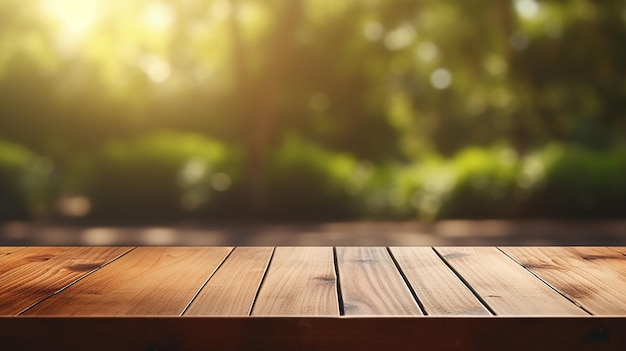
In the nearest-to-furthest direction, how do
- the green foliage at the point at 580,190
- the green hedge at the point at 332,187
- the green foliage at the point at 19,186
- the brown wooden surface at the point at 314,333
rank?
the brown wooden surface at the point at 314,333 < the green foliage at the point at 19,186 < the green foliage at the point at 580,190 < the green hedge at the point at 332,187

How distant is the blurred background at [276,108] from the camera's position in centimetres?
1631

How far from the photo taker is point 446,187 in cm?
1641

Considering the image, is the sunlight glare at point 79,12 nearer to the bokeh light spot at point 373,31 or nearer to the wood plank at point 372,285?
the bokeh light spot at point 373,31

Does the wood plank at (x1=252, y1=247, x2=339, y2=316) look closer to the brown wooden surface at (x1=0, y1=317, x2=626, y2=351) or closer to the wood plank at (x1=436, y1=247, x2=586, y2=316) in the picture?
the brown wooden surface at (x1=0, y1=317, x2=626, y2=351)

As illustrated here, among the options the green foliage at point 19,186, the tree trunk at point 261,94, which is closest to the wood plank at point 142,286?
the tree trunk at point 261,94

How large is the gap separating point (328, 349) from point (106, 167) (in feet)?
52.0

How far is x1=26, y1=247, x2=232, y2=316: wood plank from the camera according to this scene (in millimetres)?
2102

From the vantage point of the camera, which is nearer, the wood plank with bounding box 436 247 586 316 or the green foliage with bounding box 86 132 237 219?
the wood plank with bounding box 436 247 586 316

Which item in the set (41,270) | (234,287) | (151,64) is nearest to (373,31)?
(151,64)

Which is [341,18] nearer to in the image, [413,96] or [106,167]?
[106,167]

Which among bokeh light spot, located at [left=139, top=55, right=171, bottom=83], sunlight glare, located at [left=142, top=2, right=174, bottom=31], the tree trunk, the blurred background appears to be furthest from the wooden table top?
bokeh light spot, located at [left=139, top=55, right=171, bottom=83]

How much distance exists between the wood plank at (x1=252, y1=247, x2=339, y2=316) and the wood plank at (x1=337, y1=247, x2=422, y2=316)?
0.14ft

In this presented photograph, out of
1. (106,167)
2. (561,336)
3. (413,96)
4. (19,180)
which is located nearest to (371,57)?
(106,167)

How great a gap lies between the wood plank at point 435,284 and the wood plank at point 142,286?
68cm
